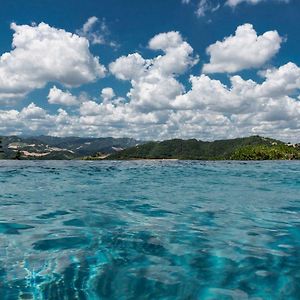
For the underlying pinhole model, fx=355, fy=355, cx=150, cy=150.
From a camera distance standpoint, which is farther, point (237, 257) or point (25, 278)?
point (237, 257)

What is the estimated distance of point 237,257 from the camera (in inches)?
419

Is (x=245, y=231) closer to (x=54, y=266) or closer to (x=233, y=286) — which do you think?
(x=233, y=286)

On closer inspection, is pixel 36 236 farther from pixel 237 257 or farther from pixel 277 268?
pixel 277 268

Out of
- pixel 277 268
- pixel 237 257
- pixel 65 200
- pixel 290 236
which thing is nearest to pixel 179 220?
pixel 290 236

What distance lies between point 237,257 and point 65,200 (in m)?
15.1

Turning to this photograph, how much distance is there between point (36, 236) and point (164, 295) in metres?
6.79

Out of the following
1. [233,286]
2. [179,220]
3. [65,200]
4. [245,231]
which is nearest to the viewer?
[233,286]

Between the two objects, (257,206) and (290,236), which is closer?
(290,236)

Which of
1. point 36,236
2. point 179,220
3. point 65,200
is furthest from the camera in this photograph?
point 65,200

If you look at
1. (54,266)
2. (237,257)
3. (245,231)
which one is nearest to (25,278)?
(54,266)

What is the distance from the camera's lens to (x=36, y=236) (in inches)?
511

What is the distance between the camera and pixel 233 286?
8398 mm

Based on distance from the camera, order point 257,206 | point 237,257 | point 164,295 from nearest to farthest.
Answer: point 164,295, point 237,257, point 257,206

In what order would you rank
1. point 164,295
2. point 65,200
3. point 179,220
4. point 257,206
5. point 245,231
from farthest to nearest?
point 65,200 → point 257,206 → point 179,220 → point 245,231 → point 164,295
